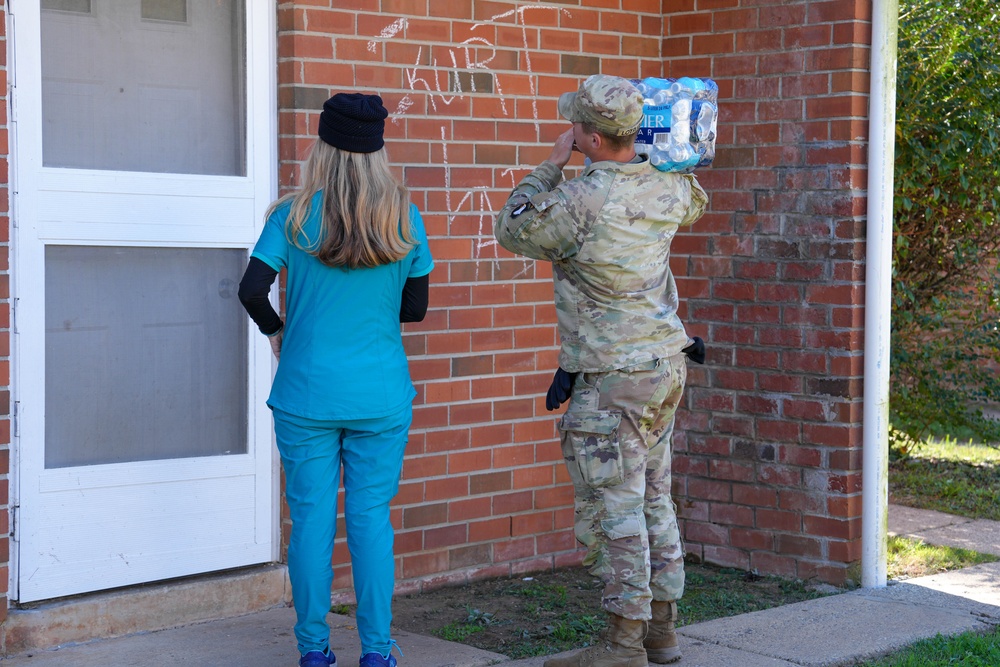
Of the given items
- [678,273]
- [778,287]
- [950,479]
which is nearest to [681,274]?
[678,273]

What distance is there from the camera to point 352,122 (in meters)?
3.66

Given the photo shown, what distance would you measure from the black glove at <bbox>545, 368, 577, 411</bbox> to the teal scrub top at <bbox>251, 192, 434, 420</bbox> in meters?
0.48

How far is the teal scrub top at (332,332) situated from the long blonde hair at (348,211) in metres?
0.03

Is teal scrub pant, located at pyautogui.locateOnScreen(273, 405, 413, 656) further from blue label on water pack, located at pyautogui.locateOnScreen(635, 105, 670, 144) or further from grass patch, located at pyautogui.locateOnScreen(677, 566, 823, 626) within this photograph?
grass patch, located at pyautogui.locateOnScreen(677, 566, 823, 626)

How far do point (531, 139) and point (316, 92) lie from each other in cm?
108

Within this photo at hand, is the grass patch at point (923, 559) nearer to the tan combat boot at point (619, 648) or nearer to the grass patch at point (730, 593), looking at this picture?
the grass patch at point (730, 593)

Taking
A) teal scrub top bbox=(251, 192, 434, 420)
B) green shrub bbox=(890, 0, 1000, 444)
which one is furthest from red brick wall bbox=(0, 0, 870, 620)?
green shrub bbox=(890, 0, 1000, 444)

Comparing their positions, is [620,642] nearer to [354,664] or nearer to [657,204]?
[354,664]

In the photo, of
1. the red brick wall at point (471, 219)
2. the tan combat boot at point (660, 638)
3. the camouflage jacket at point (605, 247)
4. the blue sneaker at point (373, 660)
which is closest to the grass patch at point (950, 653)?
the tan combat boot at point (660, 638)

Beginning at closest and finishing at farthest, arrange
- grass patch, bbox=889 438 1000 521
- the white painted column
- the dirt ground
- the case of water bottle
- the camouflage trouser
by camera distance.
Answer: the camouflage trouser → the case of water bottle → the dirt ground → the white painted column → grass patch, bbox=889 438 1000 521

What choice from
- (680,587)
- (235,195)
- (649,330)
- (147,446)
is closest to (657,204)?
(649,330)

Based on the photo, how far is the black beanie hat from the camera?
3.65 m

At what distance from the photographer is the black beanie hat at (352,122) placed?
144 inches

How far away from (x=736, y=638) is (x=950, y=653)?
723 mm
